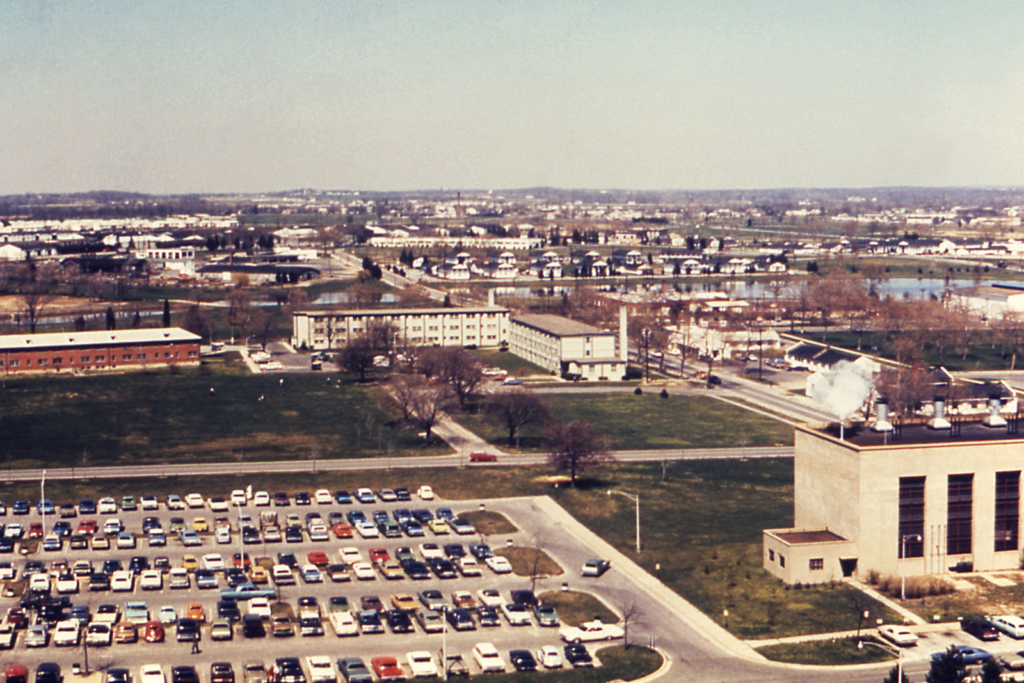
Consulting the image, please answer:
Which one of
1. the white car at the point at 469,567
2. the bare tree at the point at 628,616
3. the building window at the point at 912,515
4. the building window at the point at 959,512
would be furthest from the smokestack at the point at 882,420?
the white car at the point at 469,567

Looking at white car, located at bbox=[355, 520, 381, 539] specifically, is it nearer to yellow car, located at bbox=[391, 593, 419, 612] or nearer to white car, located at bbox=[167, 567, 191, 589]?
white car, located at bbox=[167, 567, 191, 589]

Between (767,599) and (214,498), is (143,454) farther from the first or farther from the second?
(767,599)

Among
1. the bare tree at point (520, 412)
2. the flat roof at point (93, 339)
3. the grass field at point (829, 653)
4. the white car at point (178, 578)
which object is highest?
the flat roof at point (93, 339)

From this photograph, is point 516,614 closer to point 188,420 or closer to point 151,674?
point 151,674

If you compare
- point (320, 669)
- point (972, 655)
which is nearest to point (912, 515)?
point (972, 655)

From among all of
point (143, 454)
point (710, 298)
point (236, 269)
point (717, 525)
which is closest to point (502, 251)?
point (236, 269)

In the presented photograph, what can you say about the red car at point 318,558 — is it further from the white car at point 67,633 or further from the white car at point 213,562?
the white car at point 67,633
